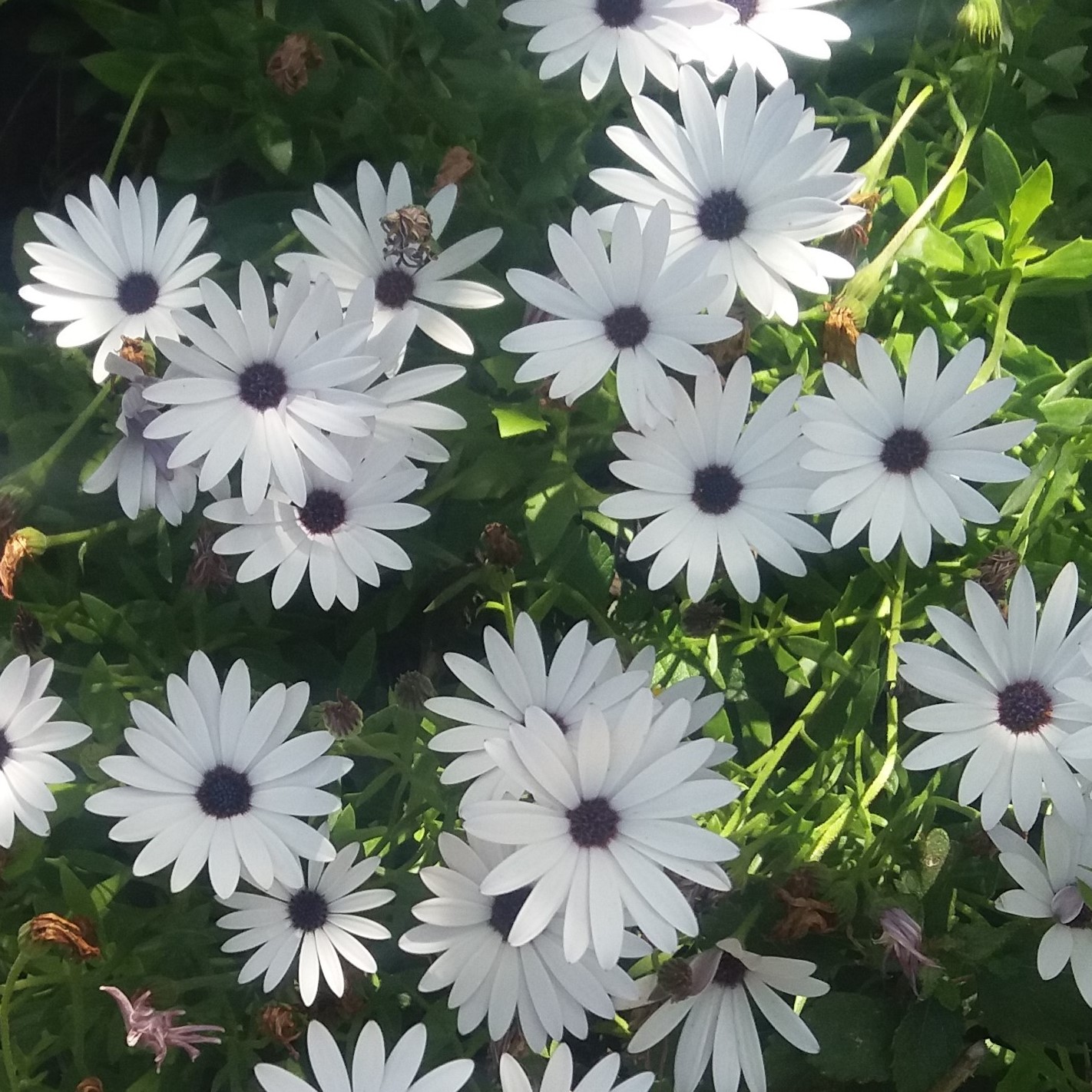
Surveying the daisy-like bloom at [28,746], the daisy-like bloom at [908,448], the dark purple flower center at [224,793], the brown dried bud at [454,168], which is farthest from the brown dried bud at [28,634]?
the daisy-like bloom at [908,448]

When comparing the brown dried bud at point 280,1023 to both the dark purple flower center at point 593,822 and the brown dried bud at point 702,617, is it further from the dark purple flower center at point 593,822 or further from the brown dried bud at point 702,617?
the brown dried bud at point 702,617

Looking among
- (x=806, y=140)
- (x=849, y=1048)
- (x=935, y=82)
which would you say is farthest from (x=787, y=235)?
(x=849, y=1048)

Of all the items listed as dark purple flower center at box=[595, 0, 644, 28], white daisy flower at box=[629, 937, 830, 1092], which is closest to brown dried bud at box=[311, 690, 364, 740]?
white daisy flower at box=[629, 937, 830, 1092]

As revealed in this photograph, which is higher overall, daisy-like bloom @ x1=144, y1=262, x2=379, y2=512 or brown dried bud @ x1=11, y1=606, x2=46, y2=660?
daisy-like bloom @ x1=144, y1=262, x2=379, y2=512

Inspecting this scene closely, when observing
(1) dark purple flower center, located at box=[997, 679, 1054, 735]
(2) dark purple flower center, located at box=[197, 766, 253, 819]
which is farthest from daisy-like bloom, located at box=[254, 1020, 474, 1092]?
(1) dark purple flower center, located at box=[997, 679, 1054, 735]

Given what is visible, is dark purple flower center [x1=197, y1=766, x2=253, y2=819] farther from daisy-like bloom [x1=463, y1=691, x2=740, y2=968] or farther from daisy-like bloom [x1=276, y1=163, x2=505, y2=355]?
daisy-like bloom [x1=276, y1=163, x2=505, y2=355]

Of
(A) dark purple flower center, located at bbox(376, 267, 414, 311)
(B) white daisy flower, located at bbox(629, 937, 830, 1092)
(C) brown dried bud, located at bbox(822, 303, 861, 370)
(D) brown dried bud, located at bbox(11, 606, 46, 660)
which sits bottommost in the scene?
(B) white daisy flower, located at bbox(629, 937, 830, 1092)

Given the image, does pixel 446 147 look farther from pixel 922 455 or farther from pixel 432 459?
pixel 922 455

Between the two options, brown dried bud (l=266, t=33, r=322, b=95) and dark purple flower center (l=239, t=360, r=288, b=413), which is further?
brown dried bud (l=266, t=33, r=322, b=95)
